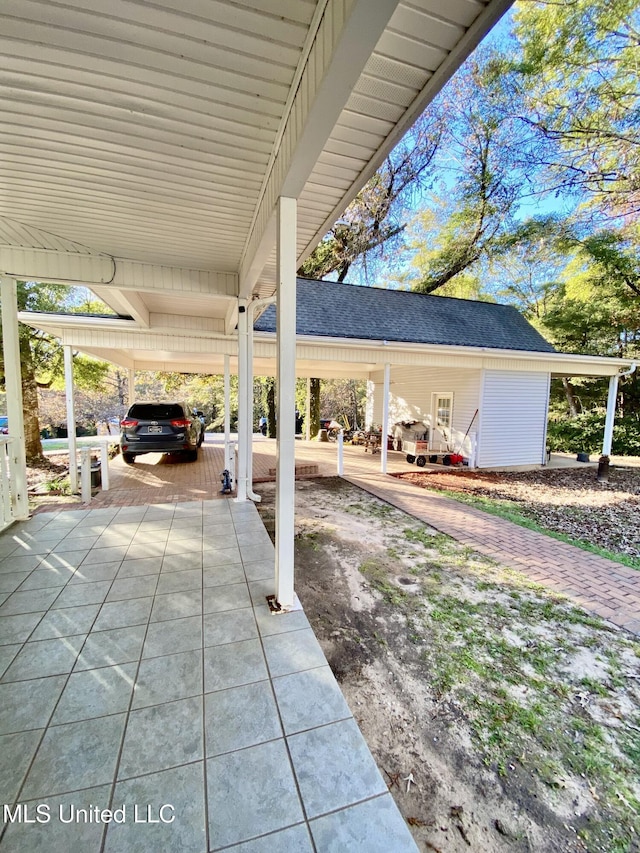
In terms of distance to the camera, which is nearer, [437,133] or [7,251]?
[7,251]

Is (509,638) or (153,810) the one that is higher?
(153,810)

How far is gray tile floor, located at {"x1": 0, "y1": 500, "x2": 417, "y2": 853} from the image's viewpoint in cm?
129

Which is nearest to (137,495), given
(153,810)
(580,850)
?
(153,810)

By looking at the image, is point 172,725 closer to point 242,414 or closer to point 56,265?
point 242,414

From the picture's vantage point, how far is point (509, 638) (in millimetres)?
2672

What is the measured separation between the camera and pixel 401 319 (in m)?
9.30

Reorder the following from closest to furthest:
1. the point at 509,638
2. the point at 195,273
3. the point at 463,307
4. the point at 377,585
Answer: the point at 509,638, the point at 377,585, the point at 195,273, the point at 463,307

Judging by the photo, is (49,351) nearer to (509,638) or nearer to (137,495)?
(137,495)

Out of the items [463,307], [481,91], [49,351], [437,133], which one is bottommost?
[49,351]

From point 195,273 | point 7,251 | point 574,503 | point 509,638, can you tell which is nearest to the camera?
point 509,638

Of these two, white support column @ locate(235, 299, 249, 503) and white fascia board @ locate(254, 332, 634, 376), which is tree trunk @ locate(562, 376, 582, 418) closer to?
white fascia board @ locate(254, 332, 634, 376)

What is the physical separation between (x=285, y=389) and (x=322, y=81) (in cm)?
161

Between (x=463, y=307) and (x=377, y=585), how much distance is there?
10.1 m

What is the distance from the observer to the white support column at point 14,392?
13.0 ft
